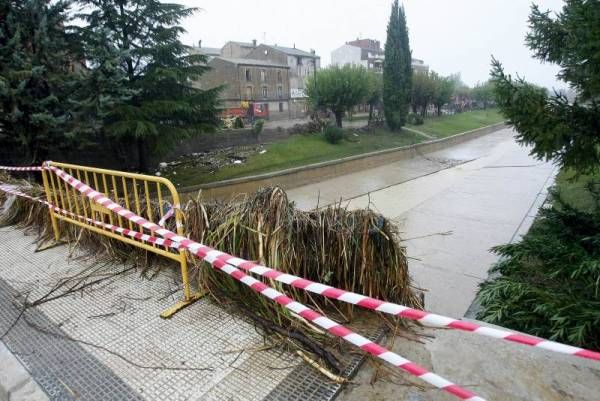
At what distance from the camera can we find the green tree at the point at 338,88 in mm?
23656

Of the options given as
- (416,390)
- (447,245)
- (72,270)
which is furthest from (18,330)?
(447,245)

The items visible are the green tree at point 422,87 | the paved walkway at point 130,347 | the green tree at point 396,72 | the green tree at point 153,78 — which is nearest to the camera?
the paved walkway at point 130,347

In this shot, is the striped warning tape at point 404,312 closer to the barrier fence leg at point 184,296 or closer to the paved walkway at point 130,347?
the barrier fence leg at point 184,296

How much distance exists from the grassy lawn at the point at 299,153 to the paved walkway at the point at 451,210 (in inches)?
80.6

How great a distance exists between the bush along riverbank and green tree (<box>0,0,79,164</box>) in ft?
30.2

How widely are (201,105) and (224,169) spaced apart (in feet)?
12.3

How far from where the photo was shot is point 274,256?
298cm

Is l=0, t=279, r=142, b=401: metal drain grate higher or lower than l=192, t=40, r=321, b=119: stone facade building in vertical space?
lower

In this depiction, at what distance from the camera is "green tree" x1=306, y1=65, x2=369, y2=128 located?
23.7 meters

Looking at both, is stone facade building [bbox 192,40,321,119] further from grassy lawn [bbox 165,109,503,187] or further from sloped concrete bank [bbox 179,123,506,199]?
sloped concrete bank [bbox 179,123,506,199]

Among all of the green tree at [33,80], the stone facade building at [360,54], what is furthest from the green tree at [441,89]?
the green tree at [33,80]

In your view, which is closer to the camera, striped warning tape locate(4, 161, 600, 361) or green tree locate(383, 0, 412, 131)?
striped warning tape locate(4, 161, 600, 361)

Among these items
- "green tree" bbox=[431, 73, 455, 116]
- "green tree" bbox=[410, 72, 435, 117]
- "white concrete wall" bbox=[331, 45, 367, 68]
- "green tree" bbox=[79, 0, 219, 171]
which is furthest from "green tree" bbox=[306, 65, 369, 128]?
"white concrete wall" bbox=[331, 45, 367, 68]

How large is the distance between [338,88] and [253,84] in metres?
20.6
